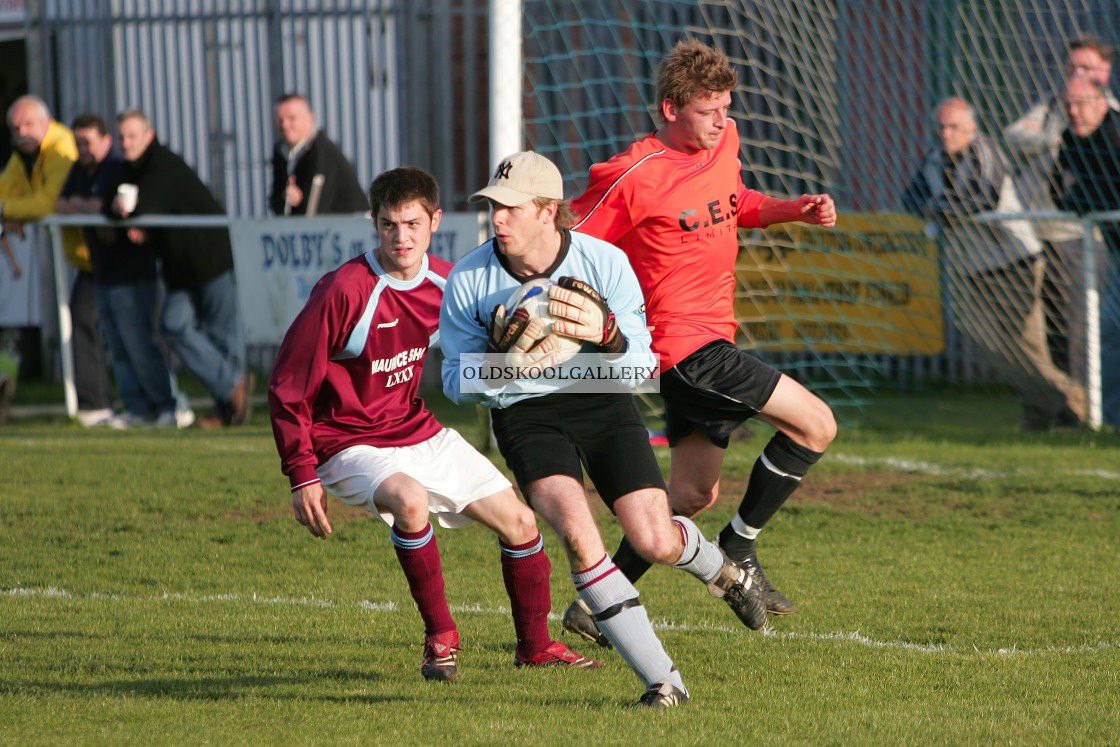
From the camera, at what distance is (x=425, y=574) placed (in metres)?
4.76

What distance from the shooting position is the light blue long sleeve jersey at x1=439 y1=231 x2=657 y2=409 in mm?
4449

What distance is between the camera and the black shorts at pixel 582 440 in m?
4.45

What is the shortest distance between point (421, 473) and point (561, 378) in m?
0.64

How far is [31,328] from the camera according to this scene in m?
15.7

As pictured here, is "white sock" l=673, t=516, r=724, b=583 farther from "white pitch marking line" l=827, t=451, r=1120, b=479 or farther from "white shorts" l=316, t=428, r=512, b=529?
"white pitch marking line" l=827, t=451, r=1120, b=479

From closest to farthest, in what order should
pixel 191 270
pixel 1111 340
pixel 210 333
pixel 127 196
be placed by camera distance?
pixel 1111 340 < pixel 127 196 < pixel 191 270 < pixel 210 333

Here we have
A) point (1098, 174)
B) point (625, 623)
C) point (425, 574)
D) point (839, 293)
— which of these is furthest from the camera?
point (839, 293)

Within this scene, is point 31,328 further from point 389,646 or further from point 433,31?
point 389,646

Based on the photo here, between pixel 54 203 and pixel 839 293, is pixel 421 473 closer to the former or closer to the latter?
pixel 839 293

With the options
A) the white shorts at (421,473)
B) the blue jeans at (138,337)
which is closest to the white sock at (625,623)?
the white shorts at (421,473)

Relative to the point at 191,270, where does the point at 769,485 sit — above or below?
below

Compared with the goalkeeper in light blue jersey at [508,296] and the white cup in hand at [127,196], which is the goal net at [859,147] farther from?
the goalkeeper in light blue jersey at [508,296]

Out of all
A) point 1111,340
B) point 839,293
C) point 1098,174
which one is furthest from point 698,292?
Answer: point 839,293

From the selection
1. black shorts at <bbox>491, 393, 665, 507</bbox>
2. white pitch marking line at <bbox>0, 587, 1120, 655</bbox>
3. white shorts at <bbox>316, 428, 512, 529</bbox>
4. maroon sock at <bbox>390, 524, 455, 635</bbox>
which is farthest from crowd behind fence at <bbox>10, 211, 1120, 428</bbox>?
black shorts at <bbox>491, 393, 665, 507</bbox>
